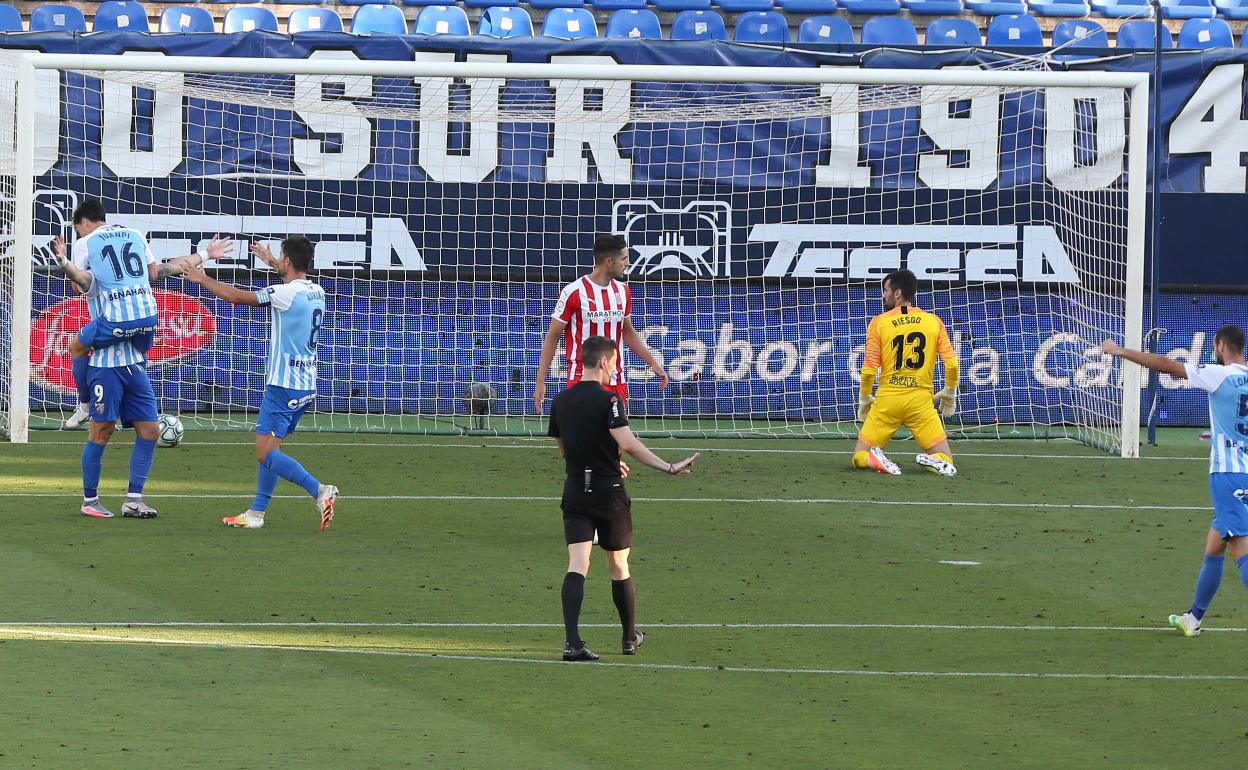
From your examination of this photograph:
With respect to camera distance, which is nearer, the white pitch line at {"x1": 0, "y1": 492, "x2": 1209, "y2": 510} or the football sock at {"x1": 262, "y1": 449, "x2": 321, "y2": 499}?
the football sock at {"x1": 262, "y1": 449, "x2": 321, "y2": 499}

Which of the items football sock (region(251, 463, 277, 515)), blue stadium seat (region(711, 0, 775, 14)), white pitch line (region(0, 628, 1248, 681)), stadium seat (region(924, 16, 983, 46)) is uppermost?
blue stadium seat (region(711, 0, 775, 14))

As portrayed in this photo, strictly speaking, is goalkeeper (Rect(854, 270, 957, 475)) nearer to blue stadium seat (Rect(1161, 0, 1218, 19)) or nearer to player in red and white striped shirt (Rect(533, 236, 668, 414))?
player in red and white striped shirt (Rect(533, 236, 668, 414))

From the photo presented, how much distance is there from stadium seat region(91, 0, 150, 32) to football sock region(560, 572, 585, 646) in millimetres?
A: 14293

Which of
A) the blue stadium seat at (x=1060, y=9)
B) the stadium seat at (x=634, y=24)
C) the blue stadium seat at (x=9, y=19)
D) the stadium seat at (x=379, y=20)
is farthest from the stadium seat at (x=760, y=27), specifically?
the blue stadium seat at (x=9, y=19)

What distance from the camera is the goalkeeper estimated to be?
15141 mm

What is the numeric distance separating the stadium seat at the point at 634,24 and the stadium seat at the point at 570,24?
25cm

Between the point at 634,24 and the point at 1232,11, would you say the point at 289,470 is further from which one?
the point at 1232,11

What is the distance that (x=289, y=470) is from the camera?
11.7 m

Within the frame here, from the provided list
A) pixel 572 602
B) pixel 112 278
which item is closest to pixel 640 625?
pixel 572 602

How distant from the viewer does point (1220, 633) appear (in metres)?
9.12

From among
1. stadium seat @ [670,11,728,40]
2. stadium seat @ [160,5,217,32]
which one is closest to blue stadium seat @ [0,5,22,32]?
stadium seat @ [160,5,217,32]

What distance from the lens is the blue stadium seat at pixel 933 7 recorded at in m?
22.4

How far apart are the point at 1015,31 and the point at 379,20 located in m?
7.89

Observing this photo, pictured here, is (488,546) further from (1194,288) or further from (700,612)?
(1194,288)
